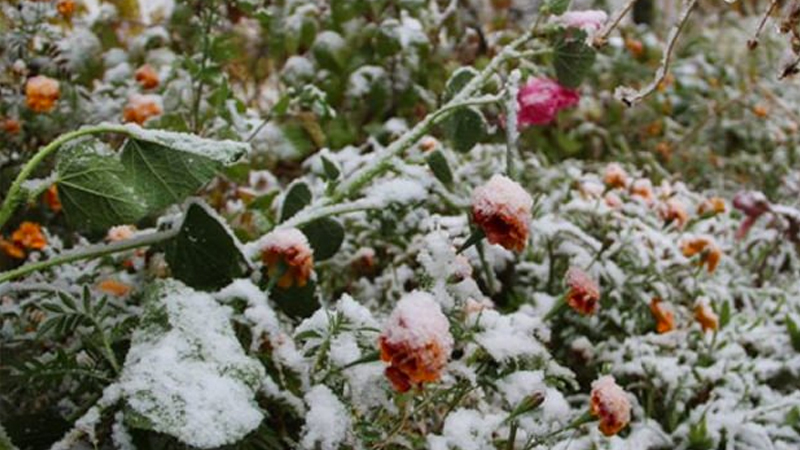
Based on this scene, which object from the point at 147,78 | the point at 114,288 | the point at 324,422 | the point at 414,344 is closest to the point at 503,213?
the point at 414,344

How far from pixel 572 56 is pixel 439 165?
0.32 meters

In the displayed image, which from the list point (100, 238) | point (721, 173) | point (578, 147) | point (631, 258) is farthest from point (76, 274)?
point (721, 173)

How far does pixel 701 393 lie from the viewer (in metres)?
1.37

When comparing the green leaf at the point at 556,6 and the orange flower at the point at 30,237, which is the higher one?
the green leaf at the point at 556,6

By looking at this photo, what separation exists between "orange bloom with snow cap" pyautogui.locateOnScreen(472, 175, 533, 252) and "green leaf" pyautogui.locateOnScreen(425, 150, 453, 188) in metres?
0.24

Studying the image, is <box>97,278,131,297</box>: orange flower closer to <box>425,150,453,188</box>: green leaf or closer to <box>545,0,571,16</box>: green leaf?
<box>425,150,453,188</box>: green leaf

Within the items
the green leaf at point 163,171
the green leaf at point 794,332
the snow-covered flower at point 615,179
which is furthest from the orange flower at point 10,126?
the green leaf at point 794,332

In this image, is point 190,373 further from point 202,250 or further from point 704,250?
point 704,250

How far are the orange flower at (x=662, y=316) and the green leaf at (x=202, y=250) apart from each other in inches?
30.3

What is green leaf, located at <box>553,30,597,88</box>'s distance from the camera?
4.11 feet

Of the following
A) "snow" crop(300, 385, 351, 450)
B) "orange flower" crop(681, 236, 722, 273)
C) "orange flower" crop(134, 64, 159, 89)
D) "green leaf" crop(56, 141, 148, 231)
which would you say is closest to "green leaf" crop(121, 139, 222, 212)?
"green leaf" crop(56, 141, 148, 231)

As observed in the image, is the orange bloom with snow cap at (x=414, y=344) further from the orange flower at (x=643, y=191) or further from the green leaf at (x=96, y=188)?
the orange flower at (x=643, y=191)

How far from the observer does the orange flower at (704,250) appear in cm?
154

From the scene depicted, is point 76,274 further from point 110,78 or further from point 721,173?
point 721,173
